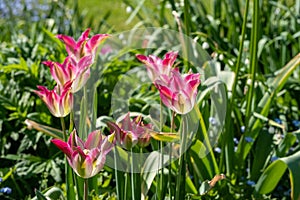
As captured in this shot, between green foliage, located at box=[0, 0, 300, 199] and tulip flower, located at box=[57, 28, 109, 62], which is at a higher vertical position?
tulip flower, located at box=[57, 28, 109, 62]

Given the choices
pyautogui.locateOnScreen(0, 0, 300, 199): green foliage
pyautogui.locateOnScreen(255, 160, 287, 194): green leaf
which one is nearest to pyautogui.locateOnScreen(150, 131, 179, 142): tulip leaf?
pyautogui.locateOnScreen(0, 0, 300, 199): green foliage

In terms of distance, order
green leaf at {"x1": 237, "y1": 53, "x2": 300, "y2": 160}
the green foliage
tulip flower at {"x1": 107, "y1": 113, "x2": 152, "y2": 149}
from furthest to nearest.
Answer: green leaf at {"x1": 237, "y1": 53, "x2": 300, "y2": 160} < the green foliage < tulip flower at {"x1": 107, "y1": 113, "x2": 152, "y2": 149}

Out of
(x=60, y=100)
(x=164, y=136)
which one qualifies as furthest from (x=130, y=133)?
(x=60, y=100)

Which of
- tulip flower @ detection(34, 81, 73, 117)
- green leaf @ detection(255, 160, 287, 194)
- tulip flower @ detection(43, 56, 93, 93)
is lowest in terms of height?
green leaf @ detection(255, 160, 287, 194)

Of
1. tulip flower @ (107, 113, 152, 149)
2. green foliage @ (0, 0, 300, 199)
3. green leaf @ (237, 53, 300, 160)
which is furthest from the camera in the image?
green leaf @ (237, 53, 300, 160)

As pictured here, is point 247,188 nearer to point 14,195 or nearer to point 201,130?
point 201,130

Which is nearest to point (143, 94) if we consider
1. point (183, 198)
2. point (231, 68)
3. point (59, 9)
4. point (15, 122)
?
point (231, 68)

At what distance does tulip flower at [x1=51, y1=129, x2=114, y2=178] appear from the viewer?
127cm

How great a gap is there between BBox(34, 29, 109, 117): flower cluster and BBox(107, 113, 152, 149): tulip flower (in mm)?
128

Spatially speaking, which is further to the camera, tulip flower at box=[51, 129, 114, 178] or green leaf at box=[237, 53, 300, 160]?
green leaf at box=[237, 53, 300, 160]

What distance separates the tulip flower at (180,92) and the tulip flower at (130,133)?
0.44ft

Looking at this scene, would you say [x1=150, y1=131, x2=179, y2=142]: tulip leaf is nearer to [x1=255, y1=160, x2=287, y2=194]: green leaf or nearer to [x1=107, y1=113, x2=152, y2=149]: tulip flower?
[x1=107, y1=113, x2=152, y2=149]: tulip flower

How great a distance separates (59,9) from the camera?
372 centimetres

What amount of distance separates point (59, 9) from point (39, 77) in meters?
1.27
